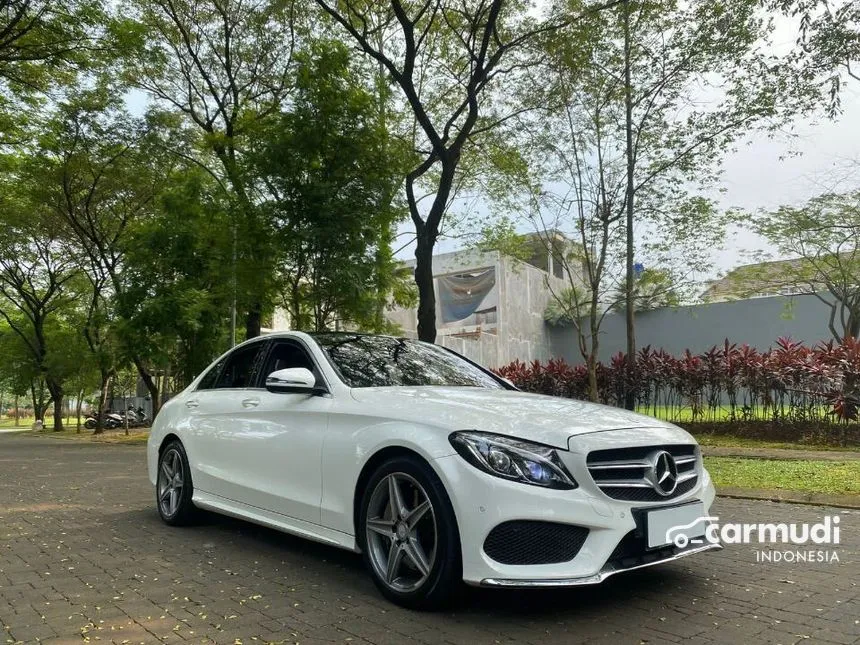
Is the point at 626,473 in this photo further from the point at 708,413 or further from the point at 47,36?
the point at 47,36

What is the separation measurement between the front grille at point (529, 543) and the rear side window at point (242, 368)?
2.76m

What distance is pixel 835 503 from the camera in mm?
6391

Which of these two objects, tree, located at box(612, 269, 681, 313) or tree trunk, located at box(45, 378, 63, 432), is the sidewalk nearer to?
tree, located at box(612, 269, 681, 313)

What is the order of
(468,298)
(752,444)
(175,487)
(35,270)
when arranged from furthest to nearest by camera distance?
1. (468,298)
2. (35,270)
3. (752,444)
4. (175,487)

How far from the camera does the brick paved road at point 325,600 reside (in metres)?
3.23

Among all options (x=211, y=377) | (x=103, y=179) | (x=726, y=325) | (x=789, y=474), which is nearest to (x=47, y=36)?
(x=103, y=179)

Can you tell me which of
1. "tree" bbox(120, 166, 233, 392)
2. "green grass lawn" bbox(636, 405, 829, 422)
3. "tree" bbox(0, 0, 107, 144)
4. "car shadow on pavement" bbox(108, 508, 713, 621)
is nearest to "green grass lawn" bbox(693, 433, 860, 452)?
"green grass lawn" bbox(636, 405, 829, 422)

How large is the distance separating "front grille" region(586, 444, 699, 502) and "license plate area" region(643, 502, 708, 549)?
81 mm

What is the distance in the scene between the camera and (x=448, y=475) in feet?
10.8

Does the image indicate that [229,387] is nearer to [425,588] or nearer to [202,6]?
[425,588]

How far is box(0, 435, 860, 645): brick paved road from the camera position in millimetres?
3230

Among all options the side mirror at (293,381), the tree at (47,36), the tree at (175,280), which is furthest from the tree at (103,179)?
the side mirror at (293,381)

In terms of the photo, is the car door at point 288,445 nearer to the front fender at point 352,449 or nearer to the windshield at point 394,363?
the front fender at point 352,449

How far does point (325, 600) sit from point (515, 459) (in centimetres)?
141
